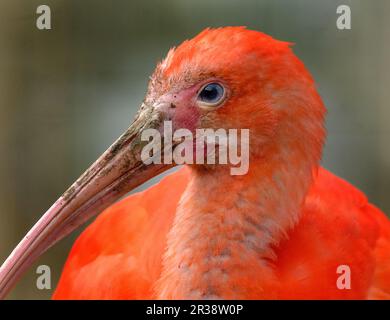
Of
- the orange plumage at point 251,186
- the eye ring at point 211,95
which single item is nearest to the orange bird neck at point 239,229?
the orange plumage at point 251,186

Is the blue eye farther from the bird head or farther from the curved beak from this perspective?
the curved beak

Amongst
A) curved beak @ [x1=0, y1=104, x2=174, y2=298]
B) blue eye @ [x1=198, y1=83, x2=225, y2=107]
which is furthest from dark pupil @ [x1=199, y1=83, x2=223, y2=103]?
curved beak @ [x1=0, y1=104, x2=174, y2=298]

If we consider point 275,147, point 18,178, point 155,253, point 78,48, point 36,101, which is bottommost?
point 155,253

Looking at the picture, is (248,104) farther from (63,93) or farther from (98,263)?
(63,93)

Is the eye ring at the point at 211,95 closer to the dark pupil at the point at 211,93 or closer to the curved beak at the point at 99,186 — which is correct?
the dark pupil at the point at 211,93

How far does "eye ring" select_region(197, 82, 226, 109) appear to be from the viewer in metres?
2.22

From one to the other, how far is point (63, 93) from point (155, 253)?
112 inches

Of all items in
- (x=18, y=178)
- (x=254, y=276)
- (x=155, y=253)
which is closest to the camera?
(x=254, y=276)

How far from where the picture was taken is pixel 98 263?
2768mm

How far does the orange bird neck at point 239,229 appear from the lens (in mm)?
2191

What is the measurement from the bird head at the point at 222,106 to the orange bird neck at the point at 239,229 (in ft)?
0.19

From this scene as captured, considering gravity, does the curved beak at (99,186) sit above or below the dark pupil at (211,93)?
below

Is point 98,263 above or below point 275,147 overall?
below

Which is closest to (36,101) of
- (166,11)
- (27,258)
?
(166,11)
